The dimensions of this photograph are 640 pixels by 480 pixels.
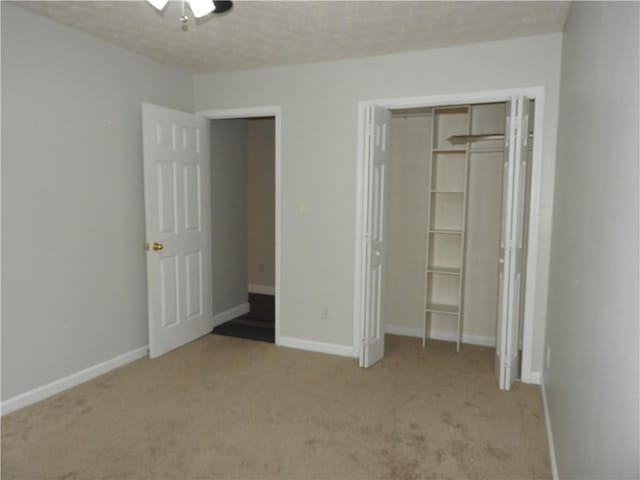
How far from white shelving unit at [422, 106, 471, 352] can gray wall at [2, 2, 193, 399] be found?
8.46 feet

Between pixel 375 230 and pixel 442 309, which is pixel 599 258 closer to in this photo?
pixel 375 230

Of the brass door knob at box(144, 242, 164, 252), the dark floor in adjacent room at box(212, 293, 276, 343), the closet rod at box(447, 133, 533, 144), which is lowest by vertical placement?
the dark floor in adjacent room at box(212, 293, 276, 343)

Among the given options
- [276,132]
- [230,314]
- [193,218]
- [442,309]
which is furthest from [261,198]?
[442,309]

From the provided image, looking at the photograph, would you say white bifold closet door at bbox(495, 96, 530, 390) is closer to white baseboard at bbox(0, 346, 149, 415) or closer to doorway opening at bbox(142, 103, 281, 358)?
doorway opening at bbox(142, 103, 281, 358)

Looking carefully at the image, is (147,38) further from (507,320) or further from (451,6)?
(507,320)

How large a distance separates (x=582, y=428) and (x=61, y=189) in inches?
131

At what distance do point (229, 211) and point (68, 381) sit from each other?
2324 millimetres

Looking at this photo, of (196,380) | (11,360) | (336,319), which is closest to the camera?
(11,360)

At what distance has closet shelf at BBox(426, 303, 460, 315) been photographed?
4.45 metres

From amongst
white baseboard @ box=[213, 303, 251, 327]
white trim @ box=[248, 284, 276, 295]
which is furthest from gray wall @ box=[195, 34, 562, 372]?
white trim @ box=[248, 284, 276, 295]

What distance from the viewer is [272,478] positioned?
95.7 inches

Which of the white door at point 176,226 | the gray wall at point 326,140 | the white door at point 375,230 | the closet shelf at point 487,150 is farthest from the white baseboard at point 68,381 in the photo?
the closet shelf at point 487,150

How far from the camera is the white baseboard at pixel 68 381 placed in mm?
3088

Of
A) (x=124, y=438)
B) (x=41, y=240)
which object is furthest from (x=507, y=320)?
(x=41, y=240)
